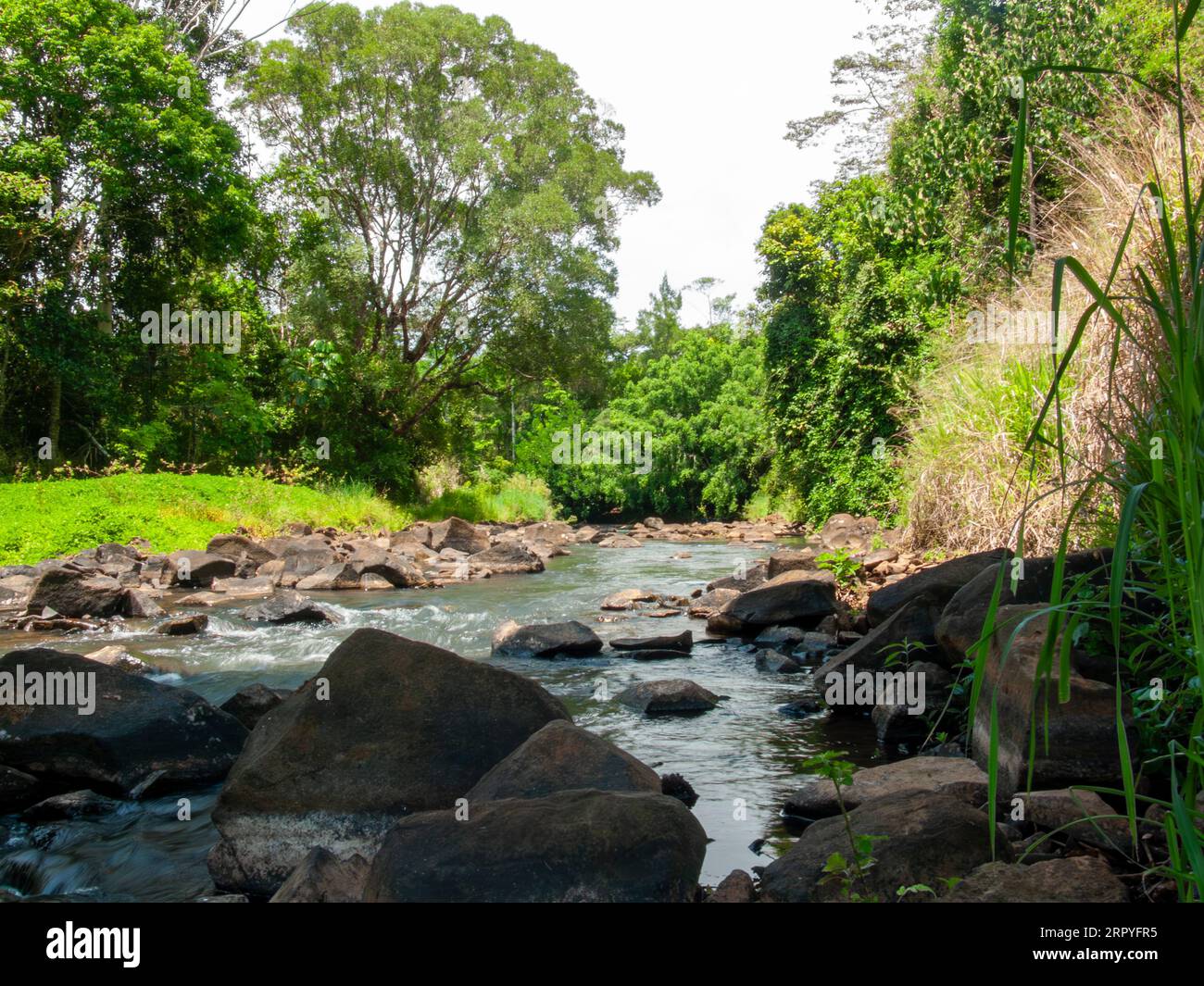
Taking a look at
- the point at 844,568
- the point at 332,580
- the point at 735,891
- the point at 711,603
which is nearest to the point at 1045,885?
the point at 735,891

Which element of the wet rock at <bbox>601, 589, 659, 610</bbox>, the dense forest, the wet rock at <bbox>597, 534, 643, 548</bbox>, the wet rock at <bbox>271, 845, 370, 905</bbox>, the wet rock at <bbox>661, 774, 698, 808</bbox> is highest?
the dense forest

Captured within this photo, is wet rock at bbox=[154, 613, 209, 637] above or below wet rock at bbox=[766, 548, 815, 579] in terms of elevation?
below

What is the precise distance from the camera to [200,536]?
715 inches

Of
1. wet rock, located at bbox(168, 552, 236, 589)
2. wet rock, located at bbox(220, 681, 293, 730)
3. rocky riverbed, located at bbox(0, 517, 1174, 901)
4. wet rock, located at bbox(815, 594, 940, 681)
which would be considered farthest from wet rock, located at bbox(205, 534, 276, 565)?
wet rock, located at bbox(815, 594, 940, 681)

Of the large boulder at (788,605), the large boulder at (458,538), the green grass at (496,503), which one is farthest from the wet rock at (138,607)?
the green grass at (496,503)

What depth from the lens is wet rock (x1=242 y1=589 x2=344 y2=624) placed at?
12266mm

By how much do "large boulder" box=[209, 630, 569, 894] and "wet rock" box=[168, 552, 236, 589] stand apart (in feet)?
35.6

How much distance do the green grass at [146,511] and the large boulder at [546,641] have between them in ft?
30.4

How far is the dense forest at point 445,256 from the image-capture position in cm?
1614

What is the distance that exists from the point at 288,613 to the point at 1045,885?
34.9 ft

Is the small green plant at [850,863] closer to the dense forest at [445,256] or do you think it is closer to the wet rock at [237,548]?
the dense forest at [445,256]

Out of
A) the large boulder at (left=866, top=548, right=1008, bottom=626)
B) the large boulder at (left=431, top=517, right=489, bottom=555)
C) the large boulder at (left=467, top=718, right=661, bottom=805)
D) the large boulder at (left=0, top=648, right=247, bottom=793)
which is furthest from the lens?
the large boulder at (left=431, top=517, right=489, bottom=555)

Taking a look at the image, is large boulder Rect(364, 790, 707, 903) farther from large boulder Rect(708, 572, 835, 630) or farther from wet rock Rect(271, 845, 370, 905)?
large boulder Rect(708, 572, 835, 630)

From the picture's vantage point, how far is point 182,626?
11328mm
